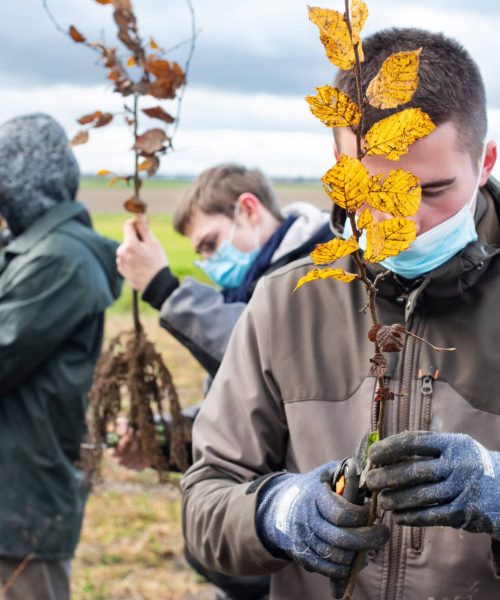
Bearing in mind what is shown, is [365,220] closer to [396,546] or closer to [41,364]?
[396,546]

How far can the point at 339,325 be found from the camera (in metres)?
1.83

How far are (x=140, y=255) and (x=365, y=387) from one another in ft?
4.57

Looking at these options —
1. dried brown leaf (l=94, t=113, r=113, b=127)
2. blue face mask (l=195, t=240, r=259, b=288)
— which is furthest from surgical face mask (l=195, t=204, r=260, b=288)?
dried brown leaf (l=94, t=113, r=113, b=127)

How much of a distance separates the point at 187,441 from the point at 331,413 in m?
1.31

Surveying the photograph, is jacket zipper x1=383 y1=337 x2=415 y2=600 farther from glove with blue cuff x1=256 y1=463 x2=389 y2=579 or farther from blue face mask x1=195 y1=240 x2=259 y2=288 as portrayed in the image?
blue face mask x1=195 y1=240 x2=259 y2=288

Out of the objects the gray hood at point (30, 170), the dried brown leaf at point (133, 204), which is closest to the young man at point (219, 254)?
the dried brown leaf at point (133, 204)

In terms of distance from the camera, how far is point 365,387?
1759 mm

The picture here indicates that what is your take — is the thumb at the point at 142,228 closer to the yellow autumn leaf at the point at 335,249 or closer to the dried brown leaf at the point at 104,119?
the dried brown leaf at the point at 104,119

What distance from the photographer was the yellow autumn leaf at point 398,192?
→ 1233mm

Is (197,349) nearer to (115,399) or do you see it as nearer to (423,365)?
(115,399)

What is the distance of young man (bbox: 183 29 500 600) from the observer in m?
1.68

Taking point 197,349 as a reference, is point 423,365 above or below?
above

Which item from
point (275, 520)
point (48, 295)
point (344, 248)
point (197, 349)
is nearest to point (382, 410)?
point (344, 248)

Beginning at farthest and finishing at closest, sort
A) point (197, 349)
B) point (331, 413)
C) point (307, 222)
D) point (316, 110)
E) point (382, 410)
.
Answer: point (307, 222), point (197, 349), point (331, 413), point (382, 410), point (316, 110)
